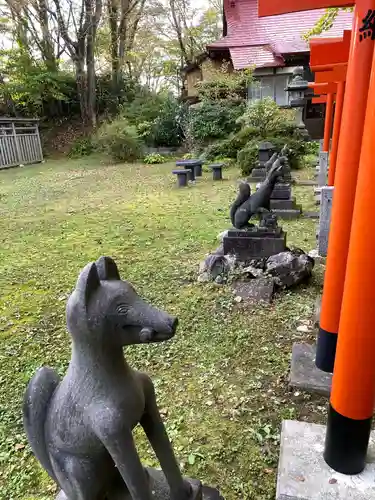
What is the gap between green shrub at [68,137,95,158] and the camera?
62.3 ft

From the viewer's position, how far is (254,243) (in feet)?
16.5

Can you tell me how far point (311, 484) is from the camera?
201 cm

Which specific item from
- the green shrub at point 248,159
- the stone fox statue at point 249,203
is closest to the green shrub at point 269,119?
the green shrub at point 248,159

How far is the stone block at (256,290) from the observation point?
4.39m

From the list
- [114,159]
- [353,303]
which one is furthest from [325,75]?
[114,159]

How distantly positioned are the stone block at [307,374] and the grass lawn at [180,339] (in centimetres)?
8

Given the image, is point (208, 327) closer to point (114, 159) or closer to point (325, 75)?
point (325, 75)

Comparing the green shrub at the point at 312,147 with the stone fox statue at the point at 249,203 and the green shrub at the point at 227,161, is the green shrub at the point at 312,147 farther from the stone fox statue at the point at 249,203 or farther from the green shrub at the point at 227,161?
the stone fox statue at the point at 249,203

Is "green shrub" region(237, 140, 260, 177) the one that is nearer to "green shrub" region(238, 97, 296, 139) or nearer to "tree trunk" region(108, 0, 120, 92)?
"green shrub" region(238, 97, 296, 139)

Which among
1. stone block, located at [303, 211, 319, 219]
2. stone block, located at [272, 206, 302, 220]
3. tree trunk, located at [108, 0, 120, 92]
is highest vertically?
tree trunk, located at [108, 0, 120, 92]

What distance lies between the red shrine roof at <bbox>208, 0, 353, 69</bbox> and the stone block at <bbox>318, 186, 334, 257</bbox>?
13.2 m

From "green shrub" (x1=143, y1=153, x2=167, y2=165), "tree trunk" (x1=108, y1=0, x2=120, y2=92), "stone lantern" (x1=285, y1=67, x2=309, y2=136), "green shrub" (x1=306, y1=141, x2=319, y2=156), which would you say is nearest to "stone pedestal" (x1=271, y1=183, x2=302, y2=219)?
"stone lantern" (x1=285, y1=67, x2=309, y2=136)

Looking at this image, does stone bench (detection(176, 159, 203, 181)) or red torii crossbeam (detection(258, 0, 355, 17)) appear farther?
stone bench (detection(176, 159, 203, 181))

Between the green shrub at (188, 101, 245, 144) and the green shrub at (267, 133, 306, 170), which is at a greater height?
the green shrub at (188, 101, 245, 144)
